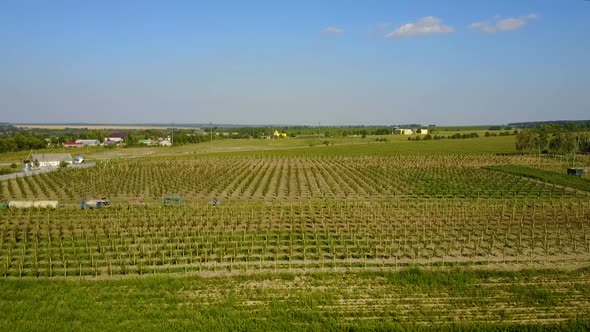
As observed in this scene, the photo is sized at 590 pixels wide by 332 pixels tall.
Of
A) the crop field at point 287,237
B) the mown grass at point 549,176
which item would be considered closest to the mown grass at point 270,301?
the crop field at point 287,237

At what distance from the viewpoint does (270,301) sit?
1389 cm

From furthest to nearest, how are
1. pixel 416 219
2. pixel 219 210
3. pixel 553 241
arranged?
pixel 219 210 → pixel 416 219 → pixel 553 241

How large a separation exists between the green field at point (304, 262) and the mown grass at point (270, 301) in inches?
2.4

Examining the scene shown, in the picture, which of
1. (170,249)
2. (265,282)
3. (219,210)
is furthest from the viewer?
(219,210)

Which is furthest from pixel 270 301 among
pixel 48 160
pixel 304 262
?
pixel 48 160

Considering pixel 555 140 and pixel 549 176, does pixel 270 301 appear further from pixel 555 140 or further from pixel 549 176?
pixel 555 140

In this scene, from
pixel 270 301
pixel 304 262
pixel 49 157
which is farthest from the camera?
pixel 49 157

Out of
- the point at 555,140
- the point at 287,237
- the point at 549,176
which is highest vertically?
the point at 555,140

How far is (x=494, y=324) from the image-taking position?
12.3 meters

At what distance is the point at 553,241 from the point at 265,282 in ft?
43.5

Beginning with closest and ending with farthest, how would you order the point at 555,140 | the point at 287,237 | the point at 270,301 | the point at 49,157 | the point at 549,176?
the point at 270,301 → the point at 287,237 → the point at 549,176 → the point at 49,157 → the point at 555,140

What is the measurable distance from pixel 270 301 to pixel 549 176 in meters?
36.9

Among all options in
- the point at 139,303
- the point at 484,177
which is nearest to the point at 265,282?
the point at 139,303

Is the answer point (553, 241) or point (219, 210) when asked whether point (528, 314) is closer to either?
point (553, 241)
